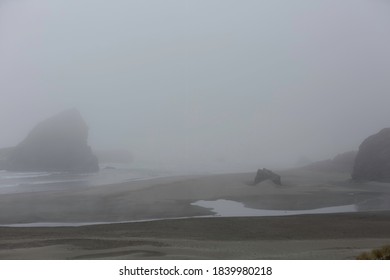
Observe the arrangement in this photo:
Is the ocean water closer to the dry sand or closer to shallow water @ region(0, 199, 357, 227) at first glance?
the dry sand

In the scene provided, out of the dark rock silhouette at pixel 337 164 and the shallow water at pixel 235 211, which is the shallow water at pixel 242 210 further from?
the dark rock silhouette at pixel 337 164

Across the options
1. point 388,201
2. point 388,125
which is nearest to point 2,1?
point 388,125

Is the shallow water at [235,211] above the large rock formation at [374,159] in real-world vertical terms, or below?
below

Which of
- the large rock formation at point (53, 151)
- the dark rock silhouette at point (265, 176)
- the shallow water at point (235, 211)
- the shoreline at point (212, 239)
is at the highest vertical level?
the large rock formation at point (53, 151)

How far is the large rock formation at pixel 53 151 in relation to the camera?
3107mm

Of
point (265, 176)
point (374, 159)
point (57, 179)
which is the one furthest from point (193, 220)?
point (374, 159)

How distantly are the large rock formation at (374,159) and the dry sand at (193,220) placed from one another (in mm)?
67

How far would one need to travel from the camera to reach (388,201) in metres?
3.11

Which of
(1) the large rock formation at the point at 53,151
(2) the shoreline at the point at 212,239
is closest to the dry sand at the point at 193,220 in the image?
(2) the shoreline at the point at 212,239

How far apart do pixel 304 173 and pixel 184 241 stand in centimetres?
90

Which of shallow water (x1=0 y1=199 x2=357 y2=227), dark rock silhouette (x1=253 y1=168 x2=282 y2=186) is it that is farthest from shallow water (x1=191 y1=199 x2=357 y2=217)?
dark rock silhouette (x1=253 y1=168 x2=282 y2=186)

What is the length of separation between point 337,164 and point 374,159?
0.24m

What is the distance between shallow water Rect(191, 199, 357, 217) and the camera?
10.2 feet
